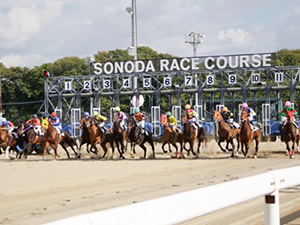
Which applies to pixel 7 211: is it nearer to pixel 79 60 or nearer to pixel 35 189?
pixel 35 189

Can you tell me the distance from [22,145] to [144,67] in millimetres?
12949

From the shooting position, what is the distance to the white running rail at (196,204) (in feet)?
9.72

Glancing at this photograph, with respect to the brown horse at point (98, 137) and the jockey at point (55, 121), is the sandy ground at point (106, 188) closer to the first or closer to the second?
the brown horse at point (98, 137)

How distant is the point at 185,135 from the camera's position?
753 inches

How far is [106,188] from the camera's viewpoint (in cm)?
1080

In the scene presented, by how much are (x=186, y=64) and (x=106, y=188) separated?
22324 millimetres

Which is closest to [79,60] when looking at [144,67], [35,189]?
[144,67]

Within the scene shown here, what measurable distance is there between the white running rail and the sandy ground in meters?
1.91

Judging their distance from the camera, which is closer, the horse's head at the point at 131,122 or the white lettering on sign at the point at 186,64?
the horse's head at the point at 131,122

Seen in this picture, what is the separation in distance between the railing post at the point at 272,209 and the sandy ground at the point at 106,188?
1.88 m

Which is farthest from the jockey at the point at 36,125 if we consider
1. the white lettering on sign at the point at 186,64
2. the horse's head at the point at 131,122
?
the white lettering on sign at the point at 186,64

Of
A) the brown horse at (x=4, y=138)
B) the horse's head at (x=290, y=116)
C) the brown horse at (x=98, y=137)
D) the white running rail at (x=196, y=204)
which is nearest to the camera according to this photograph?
the white running rail at (x=196, y=204)

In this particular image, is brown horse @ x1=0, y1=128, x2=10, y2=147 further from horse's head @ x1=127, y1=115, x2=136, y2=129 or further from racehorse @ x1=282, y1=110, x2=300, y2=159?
racehorse @ x1=282, y1=110, x2=300, y2=159

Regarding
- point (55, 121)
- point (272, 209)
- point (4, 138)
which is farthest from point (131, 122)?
point (272, 209)
